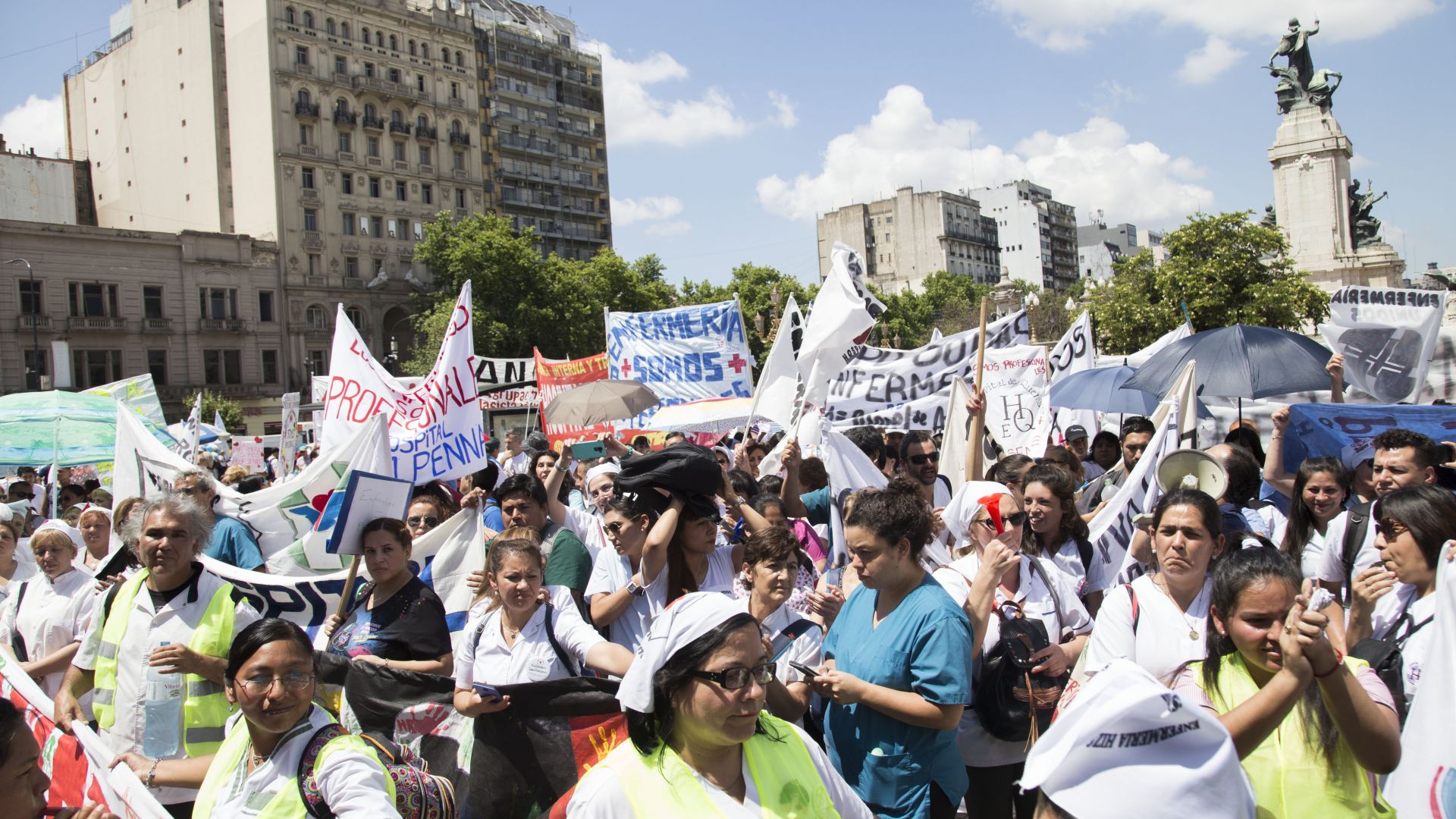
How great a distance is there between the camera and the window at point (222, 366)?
5056 cm

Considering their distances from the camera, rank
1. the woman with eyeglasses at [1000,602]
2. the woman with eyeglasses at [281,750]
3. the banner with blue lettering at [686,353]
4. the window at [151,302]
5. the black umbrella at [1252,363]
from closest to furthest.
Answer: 1. the woman with eyeglasses at [281,750]
2. the woman with eyeglasses at [1000,602]
3. the black umbrella at [1252,363]
4. the banner with blue lettering at [686,353]
5. the window at [151,302]

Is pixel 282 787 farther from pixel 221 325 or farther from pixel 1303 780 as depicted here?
pixel 221 325

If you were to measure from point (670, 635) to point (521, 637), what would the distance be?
146 centimetres

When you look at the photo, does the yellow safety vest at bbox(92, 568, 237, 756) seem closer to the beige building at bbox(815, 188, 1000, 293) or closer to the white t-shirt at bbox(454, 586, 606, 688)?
the white t-shirt at bbox(454, 586, 606, 688)

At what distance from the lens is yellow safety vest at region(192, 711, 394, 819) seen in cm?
281

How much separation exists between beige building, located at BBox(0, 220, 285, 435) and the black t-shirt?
4457 cm

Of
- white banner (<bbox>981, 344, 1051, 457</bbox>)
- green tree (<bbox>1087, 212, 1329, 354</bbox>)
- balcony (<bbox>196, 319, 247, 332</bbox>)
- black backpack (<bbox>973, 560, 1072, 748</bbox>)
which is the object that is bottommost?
black backpack (<bbox>973, 560, 1072, 748</bbox>)

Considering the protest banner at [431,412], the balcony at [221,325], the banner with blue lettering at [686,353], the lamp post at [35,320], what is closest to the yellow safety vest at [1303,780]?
the protest banner at [431,412]

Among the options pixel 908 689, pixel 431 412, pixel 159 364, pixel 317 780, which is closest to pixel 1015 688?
pixel 908 689

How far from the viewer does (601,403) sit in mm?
11680

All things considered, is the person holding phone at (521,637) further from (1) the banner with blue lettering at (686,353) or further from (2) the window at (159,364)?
(2) the window at (159,364)

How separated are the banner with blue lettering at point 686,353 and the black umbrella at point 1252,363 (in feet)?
21.8

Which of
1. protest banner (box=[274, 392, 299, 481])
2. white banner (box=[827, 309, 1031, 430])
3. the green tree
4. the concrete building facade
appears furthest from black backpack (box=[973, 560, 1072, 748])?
the concrete building facade

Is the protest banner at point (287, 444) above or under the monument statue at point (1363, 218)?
under
